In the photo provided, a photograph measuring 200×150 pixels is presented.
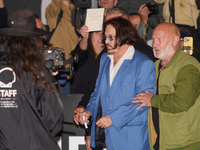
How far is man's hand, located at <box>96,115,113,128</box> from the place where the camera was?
2.98m

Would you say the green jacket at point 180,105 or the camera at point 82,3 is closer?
the green jacket at point 180,105

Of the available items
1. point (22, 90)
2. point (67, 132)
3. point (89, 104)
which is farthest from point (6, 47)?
point (67, 132)

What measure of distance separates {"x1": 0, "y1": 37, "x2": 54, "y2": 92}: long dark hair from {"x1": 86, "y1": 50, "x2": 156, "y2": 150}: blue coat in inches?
31.9

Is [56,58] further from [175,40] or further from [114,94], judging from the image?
[175,40]

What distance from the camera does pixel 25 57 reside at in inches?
97.5

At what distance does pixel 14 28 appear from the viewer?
250 centimetres

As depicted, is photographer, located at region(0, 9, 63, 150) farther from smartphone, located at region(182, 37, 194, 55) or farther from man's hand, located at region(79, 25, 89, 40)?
smartphone, located at region(182, 37, 194, 55)

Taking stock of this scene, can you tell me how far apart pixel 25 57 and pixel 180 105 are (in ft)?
5.09

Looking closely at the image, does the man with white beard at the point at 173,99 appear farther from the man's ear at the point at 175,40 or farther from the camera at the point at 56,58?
the camera at the point at 56,58

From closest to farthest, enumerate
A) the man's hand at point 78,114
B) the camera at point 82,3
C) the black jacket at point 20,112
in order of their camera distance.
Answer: the black jacket at point 20,112 → the man's hand at point 78,114 → the camera at point 82,3

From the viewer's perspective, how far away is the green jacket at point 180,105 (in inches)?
116

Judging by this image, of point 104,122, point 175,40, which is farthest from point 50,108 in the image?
point 175,40

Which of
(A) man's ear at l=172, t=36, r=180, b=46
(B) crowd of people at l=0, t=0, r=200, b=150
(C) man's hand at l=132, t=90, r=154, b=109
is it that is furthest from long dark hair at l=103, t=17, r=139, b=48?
(C) man's hand at l=132, t=90, r=154, b=109

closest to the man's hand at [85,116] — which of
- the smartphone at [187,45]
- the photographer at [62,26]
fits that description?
the smartphone at [187,45]
